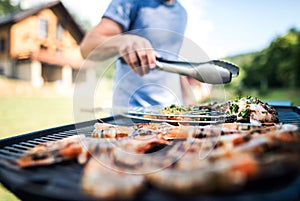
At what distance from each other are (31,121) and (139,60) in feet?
26.3

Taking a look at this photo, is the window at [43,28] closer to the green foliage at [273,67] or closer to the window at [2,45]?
the window at [2,45]

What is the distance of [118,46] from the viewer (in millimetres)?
2264

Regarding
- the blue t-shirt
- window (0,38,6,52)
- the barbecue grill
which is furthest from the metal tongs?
window (0,38,6,52)

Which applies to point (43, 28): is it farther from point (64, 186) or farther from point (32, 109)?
point (64, 186)

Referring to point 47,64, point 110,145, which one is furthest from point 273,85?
point 110,145

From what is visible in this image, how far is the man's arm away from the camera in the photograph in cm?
201

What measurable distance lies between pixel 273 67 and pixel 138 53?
2190 cm

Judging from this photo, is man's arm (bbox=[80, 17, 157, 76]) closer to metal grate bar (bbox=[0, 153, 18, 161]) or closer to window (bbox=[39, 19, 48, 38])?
metal grate bar (bbox=[0, 153, 18, 161])

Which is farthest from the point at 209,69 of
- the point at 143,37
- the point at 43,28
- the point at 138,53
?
the point at 43,28

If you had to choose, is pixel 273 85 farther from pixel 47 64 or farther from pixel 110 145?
pixel 110 145

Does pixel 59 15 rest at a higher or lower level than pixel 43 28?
higher

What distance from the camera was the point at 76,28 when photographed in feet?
71.2

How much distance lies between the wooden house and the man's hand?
18.7 metres

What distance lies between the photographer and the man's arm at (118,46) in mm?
Answer: 2010
